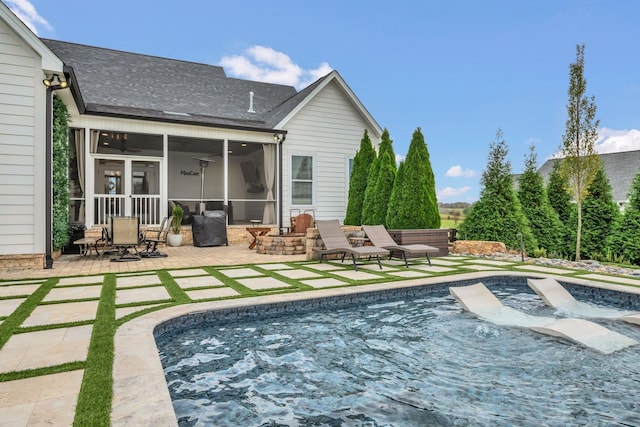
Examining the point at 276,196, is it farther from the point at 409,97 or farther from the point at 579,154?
the point at 409,97

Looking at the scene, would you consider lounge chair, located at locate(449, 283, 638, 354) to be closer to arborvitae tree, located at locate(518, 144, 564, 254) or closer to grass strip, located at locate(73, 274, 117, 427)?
grass strip, located at locate(73, 274, 117, 427)

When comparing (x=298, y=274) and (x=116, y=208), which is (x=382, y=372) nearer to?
(x=298, y=274)

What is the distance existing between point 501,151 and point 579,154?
1856mm

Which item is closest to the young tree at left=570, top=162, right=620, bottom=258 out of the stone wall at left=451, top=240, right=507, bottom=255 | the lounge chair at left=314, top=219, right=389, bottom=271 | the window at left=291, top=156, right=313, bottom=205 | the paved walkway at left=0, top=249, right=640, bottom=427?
the stone wall at left=451, top=240, right=507, bottom=255

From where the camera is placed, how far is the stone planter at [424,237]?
8648 mm

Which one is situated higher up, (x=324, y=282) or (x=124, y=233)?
(x=124, y=233)

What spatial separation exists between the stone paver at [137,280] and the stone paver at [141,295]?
1.05 feet

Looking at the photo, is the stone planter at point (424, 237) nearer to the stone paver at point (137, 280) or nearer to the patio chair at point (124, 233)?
the stone paver at point (137, 280)

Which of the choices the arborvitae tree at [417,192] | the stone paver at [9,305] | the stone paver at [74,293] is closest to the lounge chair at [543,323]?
the arborvitae tree at [417,192]

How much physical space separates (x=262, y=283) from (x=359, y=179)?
739 cm

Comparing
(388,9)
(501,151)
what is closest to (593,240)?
(501,151)

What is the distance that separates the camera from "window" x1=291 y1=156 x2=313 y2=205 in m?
12.8

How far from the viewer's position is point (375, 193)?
11203 mm

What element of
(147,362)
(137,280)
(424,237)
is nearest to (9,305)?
(137,280)
